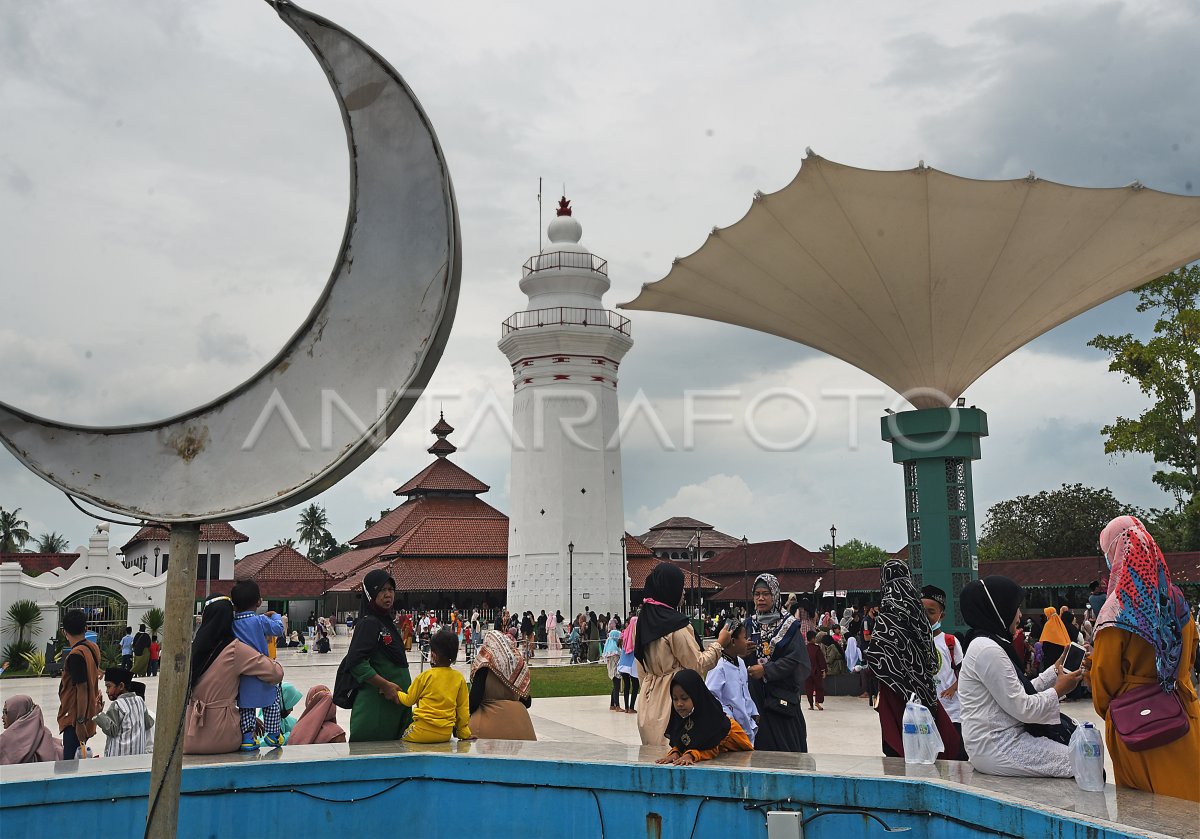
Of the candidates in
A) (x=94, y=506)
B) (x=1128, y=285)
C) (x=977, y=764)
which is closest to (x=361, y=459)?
(x=94, y=506)

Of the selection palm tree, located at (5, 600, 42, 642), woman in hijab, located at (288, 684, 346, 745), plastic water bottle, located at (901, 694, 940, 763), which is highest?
plastic water bottle, located at (901, 694, 940, 763)

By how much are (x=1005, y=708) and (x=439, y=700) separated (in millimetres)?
2994

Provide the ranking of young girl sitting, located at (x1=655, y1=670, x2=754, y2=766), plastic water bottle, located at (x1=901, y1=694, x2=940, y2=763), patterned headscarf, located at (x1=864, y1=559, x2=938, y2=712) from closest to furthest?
plastic water bottle, located at (x1=901, y1=694, x2=940, y2=763) → young girl sitting, located at (x1=655, y1=670, x2=754, y2=766) → patterned headscarf, located at (x1=864, y1=559, x2=938, y2=712)

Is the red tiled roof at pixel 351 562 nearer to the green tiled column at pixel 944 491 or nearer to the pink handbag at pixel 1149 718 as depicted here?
the green tiled column at pixel 944 491

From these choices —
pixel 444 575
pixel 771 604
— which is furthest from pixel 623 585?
pixel 771 604

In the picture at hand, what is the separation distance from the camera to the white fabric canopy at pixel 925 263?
15570mm

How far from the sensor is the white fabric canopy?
15570 mm

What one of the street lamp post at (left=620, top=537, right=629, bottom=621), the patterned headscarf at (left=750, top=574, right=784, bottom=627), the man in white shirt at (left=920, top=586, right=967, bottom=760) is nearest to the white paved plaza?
the man in white shirt at (left=920, top=586, right=967, bottom=760)

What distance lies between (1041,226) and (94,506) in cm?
1604

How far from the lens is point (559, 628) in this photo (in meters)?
31.9

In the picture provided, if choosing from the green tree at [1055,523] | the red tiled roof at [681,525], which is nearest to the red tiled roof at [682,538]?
the red tiled roof at [681,525]

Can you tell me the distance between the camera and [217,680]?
522cm

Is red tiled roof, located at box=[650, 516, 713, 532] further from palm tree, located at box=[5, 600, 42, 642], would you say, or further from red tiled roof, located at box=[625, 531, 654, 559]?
palm tree, located at box=[5, 600, 42, 642]

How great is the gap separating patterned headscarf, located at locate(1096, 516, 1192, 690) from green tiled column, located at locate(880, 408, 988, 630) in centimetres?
1387
